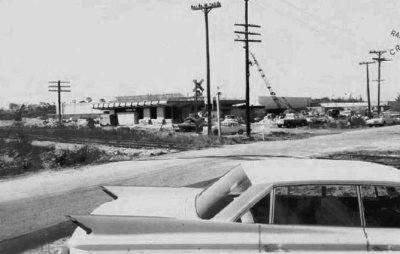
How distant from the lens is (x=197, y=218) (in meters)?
3.70

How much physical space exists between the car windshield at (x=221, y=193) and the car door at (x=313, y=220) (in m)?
0.38

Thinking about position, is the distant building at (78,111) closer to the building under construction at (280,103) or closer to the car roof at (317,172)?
the building under construction at (280,103)

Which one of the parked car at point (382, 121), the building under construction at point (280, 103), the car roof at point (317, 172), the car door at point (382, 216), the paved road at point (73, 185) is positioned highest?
the building under construction at point (280, 103)

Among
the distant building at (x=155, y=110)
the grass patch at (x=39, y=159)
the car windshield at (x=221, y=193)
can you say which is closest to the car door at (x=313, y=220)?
the car windshield at (x=221, y=193)

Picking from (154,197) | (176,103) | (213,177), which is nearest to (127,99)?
(176,103)

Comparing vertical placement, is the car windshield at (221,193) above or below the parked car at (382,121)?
above

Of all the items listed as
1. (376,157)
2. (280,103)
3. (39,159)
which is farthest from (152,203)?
(280,103)

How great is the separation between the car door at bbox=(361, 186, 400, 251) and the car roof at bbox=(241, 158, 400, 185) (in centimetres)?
11

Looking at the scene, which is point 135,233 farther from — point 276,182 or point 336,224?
point 336,224

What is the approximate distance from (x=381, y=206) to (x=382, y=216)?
170 mm

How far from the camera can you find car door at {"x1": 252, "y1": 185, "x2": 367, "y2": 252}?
3.42m

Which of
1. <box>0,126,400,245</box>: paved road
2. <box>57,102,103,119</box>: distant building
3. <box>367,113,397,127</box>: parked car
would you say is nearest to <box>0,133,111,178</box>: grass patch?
<box>0,126,400,245</box>: paved road

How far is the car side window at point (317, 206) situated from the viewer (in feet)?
12.0

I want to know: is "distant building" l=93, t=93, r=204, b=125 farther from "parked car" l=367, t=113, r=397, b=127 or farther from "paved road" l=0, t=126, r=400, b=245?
"paved road" l=0, t=126, r=400, b=245
